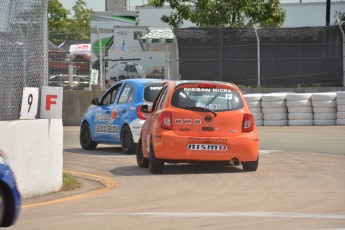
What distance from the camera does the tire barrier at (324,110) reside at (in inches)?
1072

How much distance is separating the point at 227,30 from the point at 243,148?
15668mm

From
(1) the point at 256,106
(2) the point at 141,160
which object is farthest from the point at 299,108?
(2) the point at 141,160

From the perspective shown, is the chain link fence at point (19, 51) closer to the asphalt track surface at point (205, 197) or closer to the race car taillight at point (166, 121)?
the asphalt track surface at point (205, 197)

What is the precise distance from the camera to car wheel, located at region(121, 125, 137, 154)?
62.7ft

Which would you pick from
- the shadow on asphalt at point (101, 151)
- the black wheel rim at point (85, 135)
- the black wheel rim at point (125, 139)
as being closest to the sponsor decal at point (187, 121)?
the black wheel rim at point (125, 139)

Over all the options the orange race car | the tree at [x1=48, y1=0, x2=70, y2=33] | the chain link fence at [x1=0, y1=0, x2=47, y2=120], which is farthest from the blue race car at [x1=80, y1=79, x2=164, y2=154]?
the tree at [x1=48, y1=0, x2=70, y2=33]

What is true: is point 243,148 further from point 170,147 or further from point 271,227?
point 271,227

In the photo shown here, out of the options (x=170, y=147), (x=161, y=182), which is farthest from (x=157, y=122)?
(x=161, y=182)

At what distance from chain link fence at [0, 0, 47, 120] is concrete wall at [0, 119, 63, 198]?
0.86 feet

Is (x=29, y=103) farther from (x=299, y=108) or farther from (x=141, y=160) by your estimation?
(x=299, y=108)

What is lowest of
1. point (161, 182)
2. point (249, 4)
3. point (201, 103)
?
point (161, 182)

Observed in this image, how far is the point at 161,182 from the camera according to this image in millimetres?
14008

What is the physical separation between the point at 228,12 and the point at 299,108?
11973mm

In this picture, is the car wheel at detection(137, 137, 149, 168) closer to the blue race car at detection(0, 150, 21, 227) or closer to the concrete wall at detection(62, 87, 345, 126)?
the blue race car at detection(0, 150, 21, 227)
